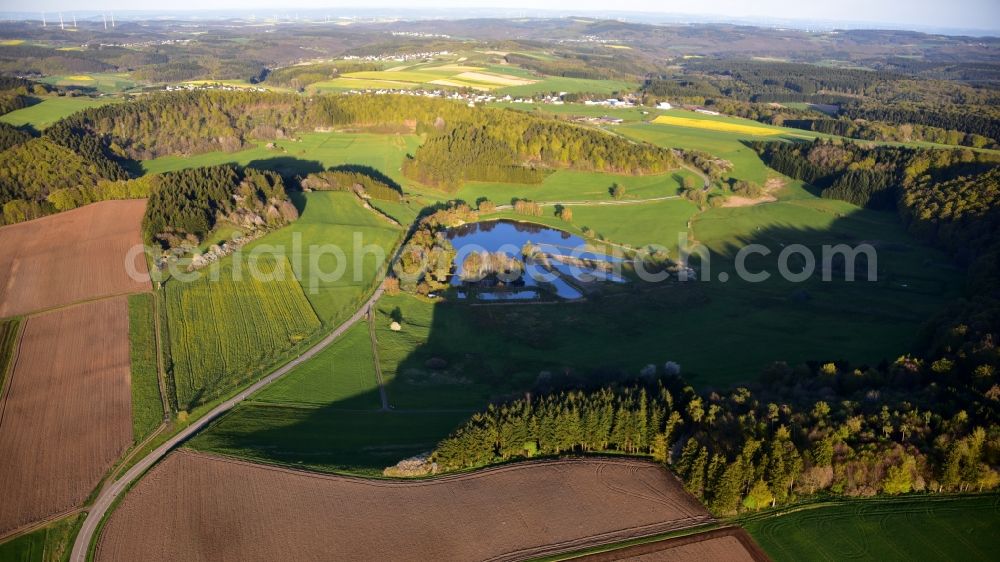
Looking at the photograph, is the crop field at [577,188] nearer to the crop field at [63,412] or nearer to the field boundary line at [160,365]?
the field boundary line at [160,365]

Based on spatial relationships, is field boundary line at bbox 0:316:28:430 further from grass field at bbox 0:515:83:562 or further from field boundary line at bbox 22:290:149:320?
grass field at bbox 0:515:83:562

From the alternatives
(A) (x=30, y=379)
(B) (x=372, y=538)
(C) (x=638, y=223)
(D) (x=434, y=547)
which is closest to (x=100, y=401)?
(A) (x=30, y=379)

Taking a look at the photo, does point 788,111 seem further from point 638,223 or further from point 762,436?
point 762,436

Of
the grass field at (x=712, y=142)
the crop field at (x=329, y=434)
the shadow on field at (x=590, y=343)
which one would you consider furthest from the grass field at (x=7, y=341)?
the grass field at (x=712, y=142)

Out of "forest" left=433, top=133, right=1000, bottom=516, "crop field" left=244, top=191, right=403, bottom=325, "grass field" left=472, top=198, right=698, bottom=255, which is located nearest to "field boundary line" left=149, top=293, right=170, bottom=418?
"crop field" left=244, top=191, right=403, bottom=325

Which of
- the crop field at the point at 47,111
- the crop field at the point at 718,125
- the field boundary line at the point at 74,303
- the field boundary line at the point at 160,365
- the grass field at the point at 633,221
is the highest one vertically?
the crop field at the point at 718,125

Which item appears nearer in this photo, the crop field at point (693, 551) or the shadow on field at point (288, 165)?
the crop field at point (693, 551)
